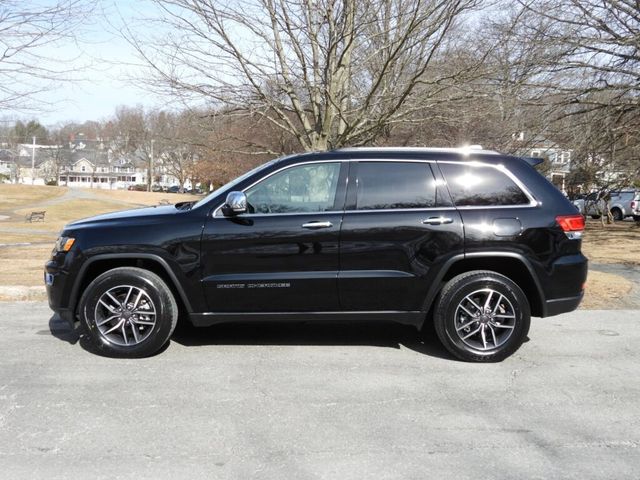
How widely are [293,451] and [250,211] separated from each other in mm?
2278

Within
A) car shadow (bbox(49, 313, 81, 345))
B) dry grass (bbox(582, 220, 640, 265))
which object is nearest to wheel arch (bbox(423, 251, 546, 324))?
car shadow (bbox(49, 313, 81, 345))

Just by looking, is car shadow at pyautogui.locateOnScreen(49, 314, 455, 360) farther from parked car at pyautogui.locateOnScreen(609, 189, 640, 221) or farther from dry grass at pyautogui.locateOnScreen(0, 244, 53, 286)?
parked car at pyautogui.locateOnScreen(609, 189, 640, 221)

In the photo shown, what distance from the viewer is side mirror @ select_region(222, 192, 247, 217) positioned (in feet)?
15.7

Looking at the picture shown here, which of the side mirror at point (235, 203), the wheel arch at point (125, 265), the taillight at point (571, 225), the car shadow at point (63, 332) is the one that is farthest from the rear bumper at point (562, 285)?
the car shadow at point (63, 332)

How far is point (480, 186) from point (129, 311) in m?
3.23

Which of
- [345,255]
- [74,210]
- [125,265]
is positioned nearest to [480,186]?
[345,255]

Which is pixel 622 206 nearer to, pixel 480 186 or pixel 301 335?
pixel 480 186

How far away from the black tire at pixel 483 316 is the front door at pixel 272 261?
974 mm

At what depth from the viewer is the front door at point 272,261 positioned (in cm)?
492

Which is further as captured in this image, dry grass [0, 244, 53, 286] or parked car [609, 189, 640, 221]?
parked car [609, 189, 640, 221]

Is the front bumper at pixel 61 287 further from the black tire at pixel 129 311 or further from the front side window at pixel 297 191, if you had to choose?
the front side window at pixel 297 191

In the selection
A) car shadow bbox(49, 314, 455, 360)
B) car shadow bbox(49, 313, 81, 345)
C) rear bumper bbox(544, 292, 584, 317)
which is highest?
rear bumper bbox(544, 292, 584, 317)

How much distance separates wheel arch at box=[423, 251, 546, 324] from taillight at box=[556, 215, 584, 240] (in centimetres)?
45

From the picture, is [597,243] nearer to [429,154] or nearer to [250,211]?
[429,154]
